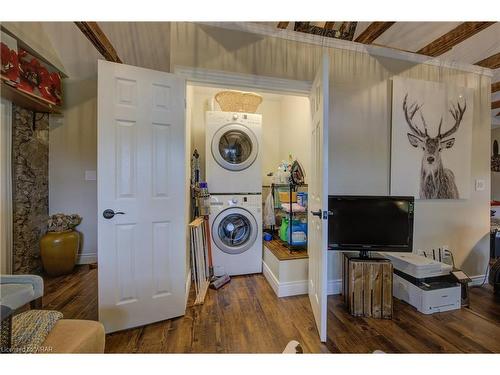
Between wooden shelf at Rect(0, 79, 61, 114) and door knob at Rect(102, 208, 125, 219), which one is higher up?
wooden shelf at Rect(0, 79, 61, 114)

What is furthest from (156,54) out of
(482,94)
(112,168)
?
(482,94)

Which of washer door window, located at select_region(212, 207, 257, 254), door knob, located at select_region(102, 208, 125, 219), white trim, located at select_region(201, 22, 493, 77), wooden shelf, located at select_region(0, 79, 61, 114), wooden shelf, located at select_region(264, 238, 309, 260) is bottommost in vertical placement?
wooden shelf, located at select_region(264, 238, 309, 260)

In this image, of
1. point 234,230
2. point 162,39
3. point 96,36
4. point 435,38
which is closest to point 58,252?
point 234,230

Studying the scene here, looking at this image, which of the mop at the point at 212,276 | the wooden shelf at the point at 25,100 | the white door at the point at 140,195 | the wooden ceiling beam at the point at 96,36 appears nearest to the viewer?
the white door at the point at 140,195

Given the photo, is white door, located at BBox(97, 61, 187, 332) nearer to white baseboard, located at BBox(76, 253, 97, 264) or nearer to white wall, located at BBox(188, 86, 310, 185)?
white wall, located at BBox(188, 86, 310, 185)

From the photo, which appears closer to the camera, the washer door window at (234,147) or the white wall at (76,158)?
the washer door window at (234,147)

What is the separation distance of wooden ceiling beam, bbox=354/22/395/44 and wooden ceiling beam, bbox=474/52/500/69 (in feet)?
4.83

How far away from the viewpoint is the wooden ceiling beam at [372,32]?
1.87m

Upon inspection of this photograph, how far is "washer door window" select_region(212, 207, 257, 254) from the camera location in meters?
2.64

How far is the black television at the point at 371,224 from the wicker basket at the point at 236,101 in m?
1.69

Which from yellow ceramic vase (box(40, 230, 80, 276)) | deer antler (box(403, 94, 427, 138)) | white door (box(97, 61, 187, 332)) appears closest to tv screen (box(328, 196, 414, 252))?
deer antler (box(403, 94, 427, 138))

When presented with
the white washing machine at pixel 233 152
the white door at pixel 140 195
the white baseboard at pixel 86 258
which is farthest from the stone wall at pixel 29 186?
the white washing machine at pixel 233 152

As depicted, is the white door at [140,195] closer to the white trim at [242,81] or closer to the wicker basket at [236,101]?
the white trim at [242,81]
